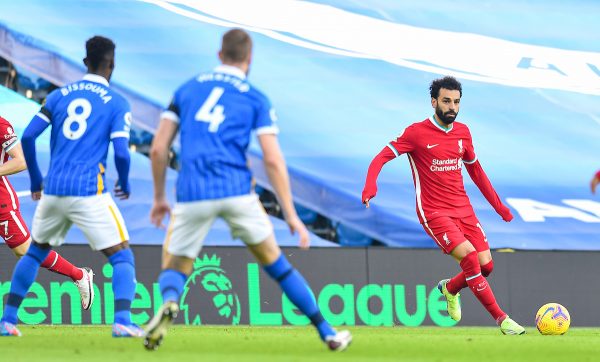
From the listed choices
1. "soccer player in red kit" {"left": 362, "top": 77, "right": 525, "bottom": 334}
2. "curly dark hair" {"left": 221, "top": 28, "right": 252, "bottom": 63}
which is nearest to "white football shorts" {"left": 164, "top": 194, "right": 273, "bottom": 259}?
"curly dark hair" {"left": 221, "top": 28, "right": 252, "bottom": 63}

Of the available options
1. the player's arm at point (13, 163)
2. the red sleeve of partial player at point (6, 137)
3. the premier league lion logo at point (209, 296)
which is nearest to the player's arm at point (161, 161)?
the player's arm at point (13, 163)

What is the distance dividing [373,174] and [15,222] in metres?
3.13

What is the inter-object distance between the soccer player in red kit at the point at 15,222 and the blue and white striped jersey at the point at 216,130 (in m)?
3.09

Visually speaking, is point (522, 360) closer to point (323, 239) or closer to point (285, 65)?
point (323, 239)

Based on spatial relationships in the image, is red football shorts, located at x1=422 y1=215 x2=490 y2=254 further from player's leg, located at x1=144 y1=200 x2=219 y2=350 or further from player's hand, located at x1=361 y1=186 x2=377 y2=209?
player's leg, located at x1=144 y1=200 x2=219 y2=350

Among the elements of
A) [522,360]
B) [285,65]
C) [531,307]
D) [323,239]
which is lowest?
[531,307]

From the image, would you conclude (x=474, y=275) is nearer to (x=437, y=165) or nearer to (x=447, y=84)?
(x=437, y=165)

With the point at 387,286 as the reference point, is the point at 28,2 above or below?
above

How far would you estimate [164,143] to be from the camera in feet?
21.6

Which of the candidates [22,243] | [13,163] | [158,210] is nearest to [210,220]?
[158,210]

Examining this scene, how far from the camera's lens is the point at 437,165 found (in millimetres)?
10516

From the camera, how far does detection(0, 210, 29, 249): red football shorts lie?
9.81 m

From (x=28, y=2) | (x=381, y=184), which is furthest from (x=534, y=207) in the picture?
(x=28, y=2)

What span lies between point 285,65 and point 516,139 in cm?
305
